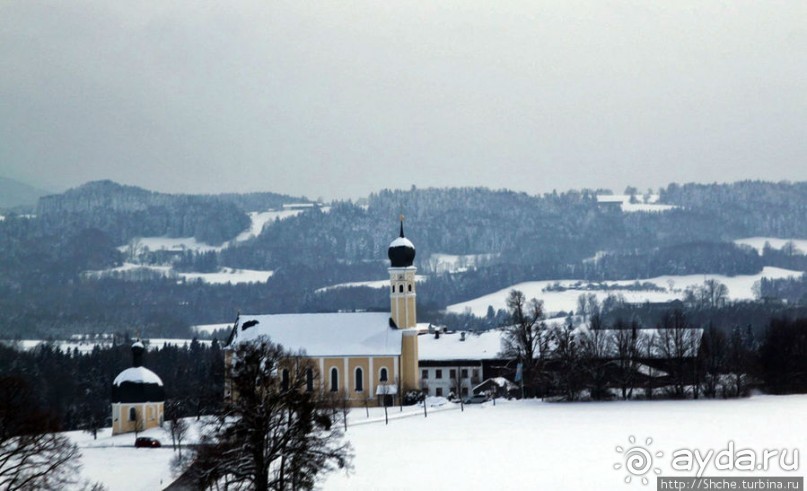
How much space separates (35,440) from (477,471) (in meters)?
15.1

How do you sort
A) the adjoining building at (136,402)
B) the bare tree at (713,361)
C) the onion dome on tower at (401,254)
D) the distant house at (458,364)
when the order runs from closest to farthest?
the bare tree at (713,361), the adjoining building at (136,402), the onion dome on tower at (401,254), the distant house at (458,364)

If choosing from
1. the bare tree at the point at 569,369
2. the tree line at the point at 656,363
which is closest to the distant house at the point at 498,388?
the tree line at the point at 656,363

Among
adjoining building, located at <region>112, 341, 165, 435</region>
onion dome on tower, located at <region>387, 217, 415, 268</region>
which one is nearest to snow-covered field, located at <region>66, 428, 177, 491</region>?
adjoining building, located at <region>112, 341, 165, 435</region>

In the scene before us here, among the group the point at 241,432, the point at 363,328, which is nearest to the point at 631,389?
the point at 363,328

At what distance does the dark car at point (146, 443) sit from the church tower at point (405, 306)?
19014 mm

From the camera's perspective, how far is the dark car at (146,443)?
60059 millimetres

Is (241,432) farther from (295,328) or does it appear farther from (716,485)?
(295,328)

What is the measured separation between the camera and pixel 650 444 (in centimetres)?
4688

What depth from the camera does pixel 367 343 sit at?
7769cm

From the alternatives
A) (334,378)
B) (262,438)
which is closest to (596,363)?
(334,378)

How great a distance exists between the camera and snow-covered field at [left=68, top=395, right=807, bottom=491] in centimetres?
4094

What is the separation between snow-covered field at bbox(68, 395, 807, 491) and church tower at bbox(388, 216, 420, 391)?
9.28m

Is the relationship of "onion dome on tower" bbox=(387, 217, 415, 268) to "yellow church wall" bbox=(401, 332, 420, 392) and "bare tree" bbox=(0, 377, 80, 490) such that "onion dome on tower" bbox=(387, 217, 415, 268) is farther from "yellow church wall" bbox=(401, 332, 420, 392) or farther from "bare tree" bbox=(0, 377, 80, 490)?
"bare tree" bbox=(0, 377, 80, 490)

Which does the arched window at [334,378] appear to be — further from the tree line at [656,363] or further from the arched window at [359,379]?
the tree line at [656,363]
